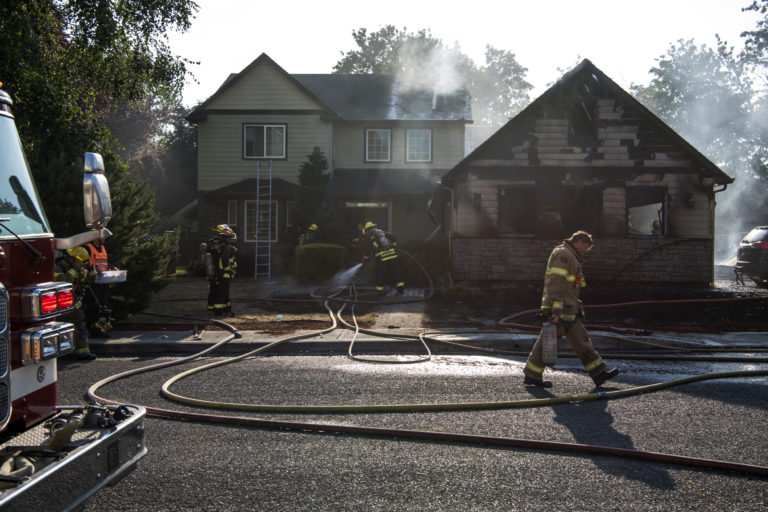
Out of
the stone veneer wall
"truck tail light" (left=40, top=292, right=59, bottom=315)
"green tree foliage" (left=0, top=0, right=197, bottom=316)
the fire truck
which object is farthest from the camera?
the stone veneer wall

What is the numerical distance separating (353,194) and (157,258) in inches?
502

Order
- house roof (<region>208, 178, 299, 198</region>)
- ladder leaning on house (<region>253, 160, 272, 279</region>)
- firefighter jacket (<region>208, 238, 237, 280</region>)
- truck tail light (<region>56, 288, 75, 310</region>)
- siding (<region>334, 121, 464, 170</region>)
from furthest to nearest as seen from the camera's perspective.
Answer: siding (<region>334, 121, 464, 170</region>) < house roof (<region>208, 178, 299, 198</region>) < ladder leaning on house (<region>253, 160, 272, 279</region>) < firefighter jacket (<region>208, 238, 237, 280</region>) < truck tail light (<region>56, 288, 75, 310</region>)

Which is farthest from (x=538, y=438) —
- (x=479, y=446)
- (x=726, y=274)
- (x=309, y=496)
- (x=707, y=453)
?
(x=726, y=274)

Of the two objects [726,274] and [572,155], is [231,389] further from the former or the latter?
[726,274]

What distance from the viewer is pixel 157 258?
32.8ft

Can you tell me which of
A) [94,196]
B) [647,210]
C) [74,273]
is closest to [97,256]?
[74,273]

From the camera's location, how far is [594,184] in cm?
1537

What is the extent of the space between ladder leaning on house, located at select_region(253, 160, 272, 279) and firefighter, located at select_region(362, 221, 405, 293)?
251 inches

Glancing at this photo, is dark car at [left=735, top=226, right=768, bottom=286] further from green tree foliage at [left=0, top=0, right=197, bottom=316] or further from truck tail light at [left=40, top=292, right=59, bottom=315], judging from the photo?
truck tail light at [left=40, top=292, right=59, bottom=315]

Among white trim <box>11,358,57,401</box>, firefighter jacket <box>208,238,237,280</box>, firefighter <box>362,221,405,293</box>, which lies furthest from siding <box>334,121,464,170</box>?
white trim <box>11,358,57,401</box>

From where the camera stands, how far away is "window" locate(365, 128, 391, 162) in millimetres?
24156

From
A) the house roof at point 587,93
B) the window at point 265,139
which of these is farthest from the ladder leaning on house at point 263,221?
the house roof at point 587,93

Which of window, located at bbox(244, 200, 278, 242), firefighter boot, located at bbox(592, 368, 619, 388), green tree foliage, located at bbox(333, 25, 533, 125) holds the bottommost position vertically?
firefighter boot, located at bbox(592, 368, 619, 388)

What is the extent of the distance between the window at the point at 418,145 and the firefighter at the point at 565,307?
59.8ft
